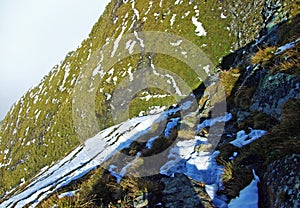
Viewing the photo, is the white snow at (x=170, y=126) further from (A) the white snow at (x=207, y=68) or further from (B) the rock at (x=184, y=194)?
(A) the white snow at (x=207, y=68)

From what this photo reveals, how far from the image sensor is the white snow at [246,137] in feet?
24.6

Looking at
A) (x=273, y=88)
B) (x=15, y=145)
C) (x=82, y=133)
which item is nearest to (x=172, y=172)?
(x=273, y=88)

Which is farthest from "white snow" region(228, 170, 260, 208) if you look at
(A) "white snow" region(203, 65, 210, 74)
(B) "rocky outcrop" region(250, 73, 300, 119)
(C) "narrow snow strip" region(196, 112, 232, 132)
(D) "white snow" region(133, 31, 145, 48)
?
(D) "white snow" region(133, 31, 145, 48)

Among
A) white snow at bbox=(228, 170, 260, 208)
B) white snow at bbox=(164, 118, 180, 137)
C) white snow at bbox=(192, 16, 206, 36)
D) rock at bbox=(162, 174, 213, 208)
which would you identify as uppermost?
white snow at bbox=(192, 16, 206, 36)

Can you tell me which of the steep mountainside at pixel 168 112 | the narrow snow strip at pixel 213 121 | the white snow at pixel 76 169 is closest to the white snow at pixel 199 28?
the steep mountainside at pixel 168 112

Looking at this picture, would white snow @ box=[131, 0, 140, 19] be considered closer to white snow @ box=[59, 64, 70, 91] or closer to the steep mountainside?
the steep mountainside

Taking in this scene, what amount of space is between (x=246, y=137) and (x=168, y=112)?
9.90 meters

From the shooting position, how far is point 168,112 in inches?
697

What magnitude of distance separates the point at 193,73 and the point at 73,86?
61063mm

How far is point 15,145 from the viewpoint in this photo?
378ft

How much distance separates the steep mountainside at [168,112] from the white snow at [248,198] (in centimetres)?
10

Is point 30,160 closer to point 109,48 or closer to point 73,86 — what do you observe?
point 73,86

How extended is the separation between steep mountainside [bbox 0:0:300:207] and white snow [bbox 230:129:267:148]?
5 cm

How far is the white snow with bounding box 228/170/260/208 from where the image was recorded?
513 centimetres
